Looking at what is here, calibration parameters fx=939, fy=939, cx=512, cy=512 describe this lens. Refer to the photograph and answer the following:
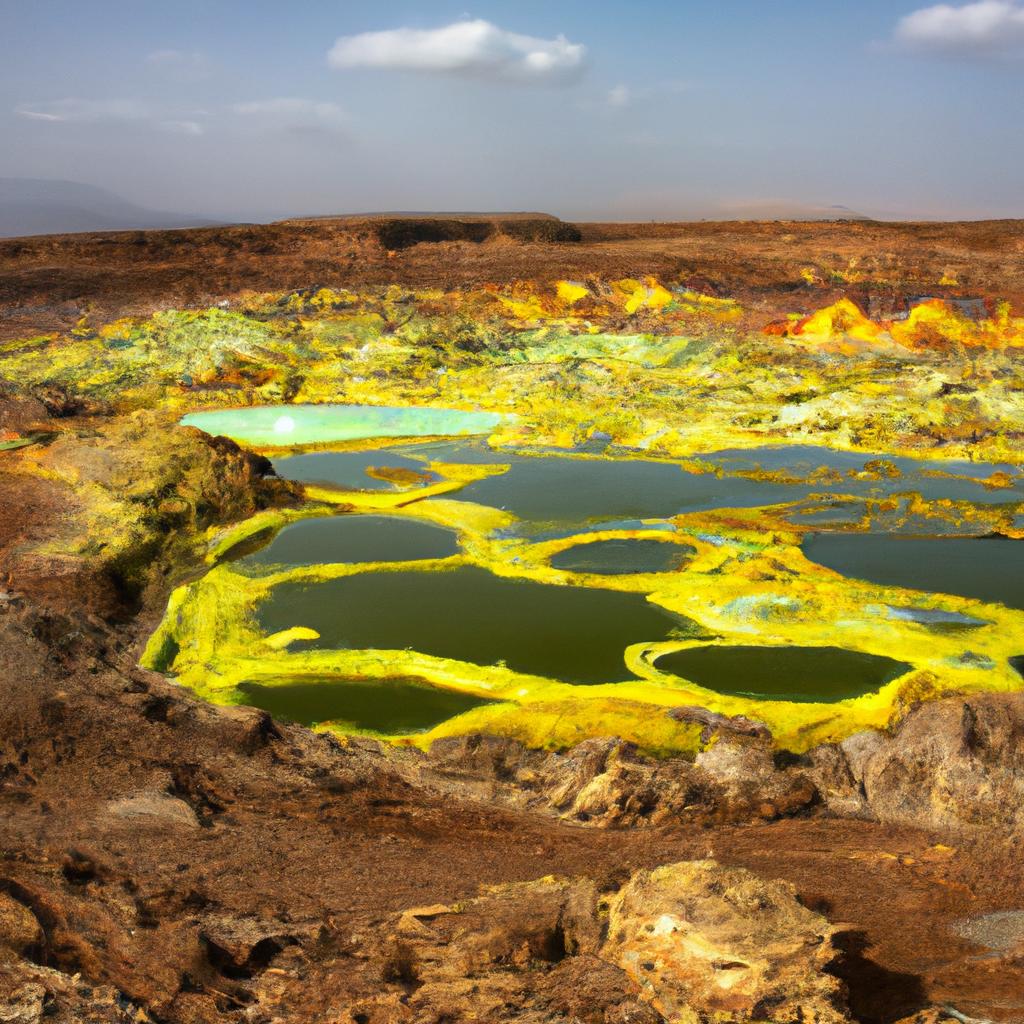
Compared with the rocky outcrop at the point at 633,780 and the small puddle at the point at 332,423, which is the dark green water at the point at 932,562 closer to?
the rocky outcrop at the point at 633,780

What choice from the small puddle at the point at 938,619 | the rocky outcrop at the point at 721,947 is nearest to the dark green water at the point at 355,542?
the small puddle at the point at 938,619

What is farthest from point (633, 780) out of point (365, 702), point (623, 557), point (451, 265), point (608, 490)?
point (451, 265)

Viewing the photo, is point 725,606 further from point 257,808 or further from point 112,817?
point 112,817

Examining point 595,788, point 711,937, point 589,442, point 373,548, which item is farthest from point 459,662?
point 589,442

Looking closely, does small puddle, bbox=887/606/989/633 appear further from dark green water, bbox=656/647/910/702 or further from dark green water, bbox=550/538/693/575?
dark green water, bbox=550/538/693/575

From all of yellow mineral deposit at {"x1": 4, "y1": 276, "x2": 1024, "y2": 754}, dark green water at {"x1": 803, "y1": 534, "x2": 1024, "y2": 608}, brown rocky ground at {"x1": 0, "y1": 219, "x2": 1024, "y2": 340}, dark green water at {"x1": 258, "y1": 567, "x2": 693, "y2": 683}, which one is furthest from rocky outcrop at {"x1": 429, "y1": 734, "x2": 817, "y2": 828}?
brown rocky ground at {"x1": 0, "y1": 219, "x2": 1024, "y2": 340}
